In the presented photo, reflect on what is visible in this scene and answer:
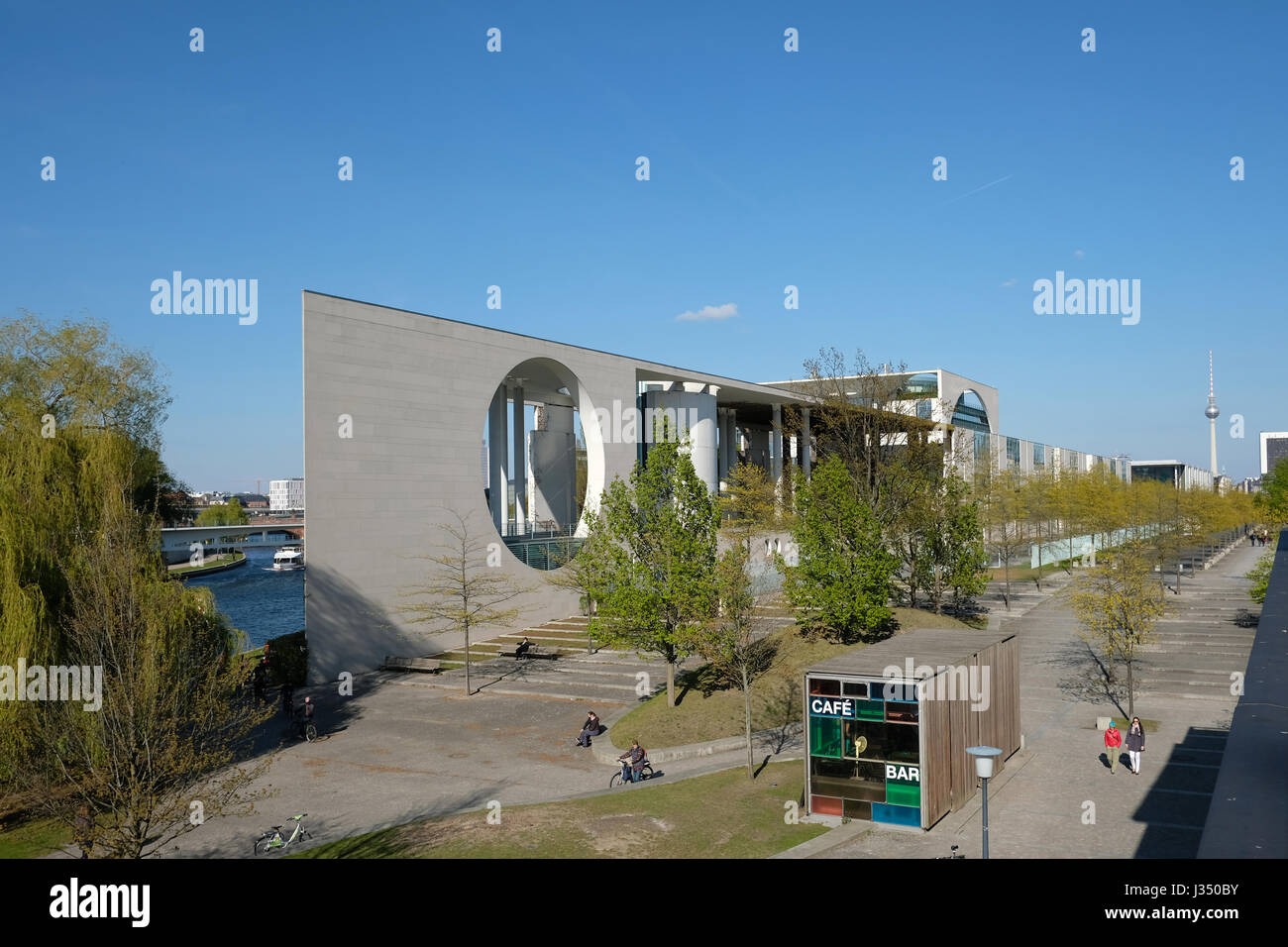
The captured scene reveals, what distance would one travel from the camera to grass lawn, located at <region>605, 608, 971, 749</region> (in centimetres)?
2186

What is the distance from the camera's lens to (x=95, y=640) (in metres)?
13.6

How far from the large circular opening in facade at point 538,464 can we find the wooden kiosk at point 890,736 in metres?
23.0

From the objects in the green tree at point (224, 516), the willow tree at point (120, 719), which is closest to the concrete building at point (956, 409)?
the willow tree at point (120, 719)

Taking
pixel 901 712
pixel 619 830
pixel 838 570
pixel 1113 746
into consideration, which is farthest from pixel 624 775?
pixel 838 570

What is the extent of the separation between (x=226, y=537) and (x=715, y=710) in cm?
10939

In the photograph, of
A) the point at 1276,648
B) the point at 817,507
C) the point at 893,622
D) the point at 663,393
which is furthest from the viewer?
the point at 663,393

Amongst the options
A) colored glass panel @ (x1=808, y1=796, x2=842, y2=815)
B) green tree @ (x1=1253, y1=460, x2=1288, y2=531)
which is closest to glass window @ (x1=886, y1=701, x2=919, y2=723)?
colored glass panel @ (x1=808, y1=796, x2=842, y2=815)

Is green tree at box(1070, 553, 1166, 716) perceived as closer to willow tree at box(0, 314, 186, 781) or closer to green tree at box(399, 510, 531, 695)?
green tree at box(399, 510, 531, 695)

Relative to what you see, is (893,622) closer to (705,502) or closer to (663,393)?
(705,502)

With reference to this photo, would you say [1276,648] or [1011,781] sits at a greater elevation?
[1276,648]

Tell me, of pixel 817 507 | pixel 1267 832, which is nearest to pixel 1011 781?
pixel 1267 832
